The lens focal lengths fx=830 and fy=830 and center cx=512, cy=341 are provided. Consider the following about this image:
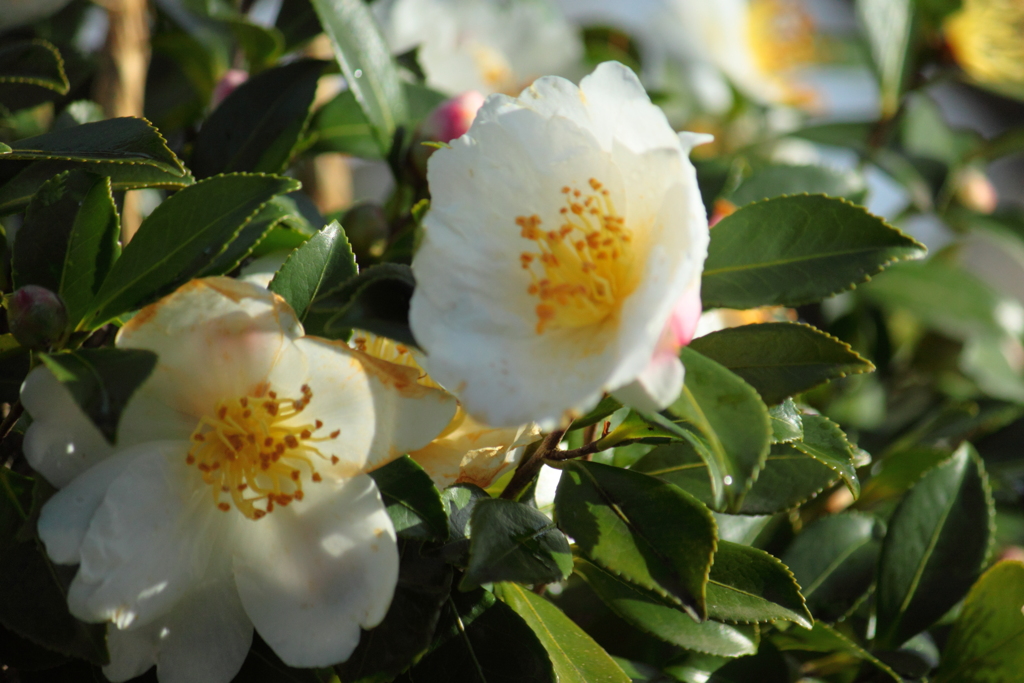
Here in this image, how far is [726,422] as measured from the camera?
1.46 ft

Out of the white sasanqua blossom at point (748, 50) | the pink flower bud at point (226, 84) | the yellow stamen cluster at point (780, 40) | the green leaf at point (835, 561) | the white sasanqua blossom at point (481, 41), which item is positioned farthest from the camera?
the yellow stamen cluster at point (780, 40)

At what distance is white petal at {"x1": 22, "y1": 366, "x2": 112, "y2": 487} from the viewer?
455mm

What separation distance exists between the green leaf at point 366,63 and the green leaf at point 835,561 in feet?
1.85

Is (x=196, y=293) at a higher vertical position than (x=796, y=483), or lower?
higher

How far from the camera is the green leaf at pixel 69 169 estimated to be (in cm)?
57

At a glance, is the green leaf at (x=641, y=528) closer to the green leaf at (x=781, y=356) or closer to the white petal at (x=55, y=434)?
the green leaf at (x=781, y=356)

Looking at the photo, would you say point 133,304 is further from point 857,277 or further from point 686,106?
point 686,106

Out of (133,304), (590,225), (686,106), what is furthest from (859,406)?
(133,304)

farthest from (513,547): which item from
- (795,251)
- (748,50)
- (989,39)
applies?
(748,50)

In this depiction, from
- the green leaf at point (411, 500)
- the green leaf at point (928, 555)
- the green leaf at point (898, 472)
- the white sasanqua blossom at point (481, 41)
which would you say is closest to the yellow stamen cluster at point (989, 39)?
the white sasanqua blossom at point (481, 41)

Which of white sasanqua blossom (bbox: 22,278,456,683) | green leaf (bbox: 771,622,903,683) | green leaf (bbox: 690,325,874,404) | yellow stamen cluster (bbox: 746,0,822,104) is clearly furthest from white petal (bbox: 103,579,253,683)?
yellow stamen cluster (bbox: 746,0,822,104)

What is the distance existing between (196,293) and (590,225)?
0.24m

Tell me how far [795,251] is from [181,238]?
40 centimetres

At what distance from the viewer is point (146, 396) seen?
484 millimetres
